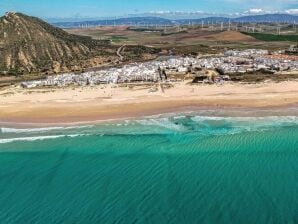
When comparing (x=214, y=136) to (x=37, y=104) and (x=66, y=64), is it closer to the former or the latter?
(x=37, y=104)

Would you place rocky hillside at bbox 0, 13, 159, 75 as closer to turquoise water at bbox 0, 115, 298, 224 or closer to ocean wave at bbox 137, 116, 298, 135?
ocean wave at bbox 137, 116, 298, 135

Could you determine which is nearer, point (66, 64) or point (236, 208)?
point (236, 208)

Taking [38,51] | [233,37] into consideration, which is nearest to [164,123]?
[38,51]

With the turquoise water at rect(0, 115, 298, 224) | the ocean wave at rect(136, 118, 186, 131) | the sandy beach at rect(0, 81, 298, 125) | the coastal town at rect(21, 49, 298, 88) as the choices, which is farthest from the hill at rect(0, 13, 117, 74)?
the turquoise water at rect(0, 115, 298, 224)

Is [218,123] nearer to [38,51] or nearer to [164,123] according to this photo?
[164,123]

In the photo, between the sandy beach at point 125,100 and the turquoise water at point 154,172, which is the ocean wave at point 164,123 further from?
the sandy beach at point 125,100

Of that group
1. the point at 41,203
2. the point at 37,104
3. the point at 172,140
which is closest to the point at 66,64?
the point at 37,104
